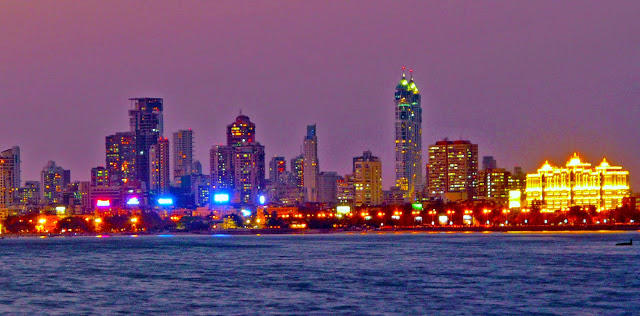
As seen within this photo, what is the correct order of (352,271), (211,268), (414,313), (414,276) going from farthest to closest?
(211,268) < (352,271) < (414,276) < (414,313)

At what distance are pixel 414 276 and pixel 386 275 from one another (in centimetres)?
249

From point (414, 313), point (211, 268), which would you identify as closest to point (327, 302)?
point (414, 313)

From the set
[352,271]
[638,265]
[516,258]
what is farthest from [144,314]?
[516,258]

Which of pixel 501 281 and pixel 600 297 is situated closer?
pixel 600 297

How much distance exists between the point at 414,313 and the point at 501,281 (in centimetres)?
2215

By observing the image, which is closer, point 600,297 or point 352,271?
point 600,297

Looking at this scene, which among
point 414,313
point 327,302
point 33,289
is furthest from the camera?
point 33,289

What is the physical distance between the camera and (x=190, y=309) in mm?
64188

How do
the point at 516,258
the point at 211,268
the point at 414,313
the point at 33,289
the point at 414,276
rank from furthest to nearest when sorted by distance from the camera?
the point at 516,258
the point at 211,268
the point at 414,276
the point at 33,289
the point at 414,313

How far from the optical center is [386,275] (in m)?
90.5

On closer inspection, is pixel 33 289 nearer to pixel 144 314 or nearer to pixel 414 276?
pixel 144 314

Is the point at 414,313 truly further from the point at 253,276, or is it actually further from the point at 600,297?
the point at 253,276

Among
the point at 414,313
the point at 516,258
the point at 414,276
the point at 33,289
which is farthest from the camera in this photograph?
the point at 516,258

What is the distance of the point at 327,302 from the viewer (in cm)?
6738
